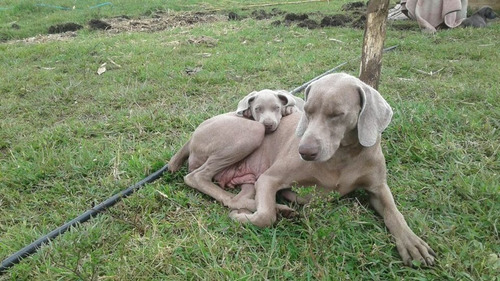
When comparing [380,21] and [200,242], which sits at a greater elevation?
[380,21]

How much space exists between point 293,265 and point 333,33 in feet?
21.0

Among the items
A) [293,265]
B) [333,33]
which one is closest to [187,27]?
[333,33]

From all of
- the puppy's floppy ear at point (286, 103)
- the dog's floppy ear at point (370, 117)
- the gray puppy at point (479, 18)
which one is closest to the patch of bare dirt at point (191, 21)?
the gray puppy at point (479, 18)

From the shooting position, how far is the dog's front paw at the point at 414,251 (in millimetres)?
2189

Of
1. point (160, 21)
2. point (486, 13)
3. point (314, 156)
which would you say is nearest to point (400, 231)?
point (314, 156)

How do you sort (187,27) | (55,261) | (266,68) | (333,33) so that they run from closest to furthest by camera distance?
(55,261) < (266,68) < (333,33) < (187,27)

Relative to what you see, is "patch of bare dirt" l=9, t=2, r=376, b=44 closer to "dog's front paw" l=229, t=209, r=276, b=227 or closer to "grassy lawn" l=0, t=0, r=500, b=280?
"grassy lawn" l=0, t=0, r=500, b=280

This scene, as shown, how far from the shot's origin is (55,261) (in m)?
2.30

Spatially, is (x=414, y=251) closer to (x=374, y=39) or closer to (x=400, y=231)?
(x=400, y=231)

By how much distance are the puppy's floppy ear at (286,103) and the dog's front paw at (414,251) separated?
1543 millimetres

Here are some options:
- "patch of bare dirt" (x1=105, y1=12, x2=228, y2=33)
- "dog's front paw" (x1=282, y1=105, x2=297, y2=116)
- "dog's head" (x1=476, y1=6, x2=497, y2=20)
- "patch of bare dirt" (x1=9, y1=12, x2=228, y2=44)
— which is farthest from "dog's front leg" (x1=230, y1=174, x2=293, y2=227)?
"dog's head" (x1=476, y1=6, x2=497, y2=20)

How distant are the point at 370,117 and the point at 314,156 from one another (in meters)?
0.43

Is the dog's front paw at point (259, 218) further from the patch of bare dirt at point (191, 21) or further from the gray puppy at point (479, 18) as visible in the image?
the gray puppy at point (479, 18)

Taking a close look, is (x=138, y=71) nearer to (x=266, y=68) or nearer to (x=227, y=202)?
(x=266, y=68)
